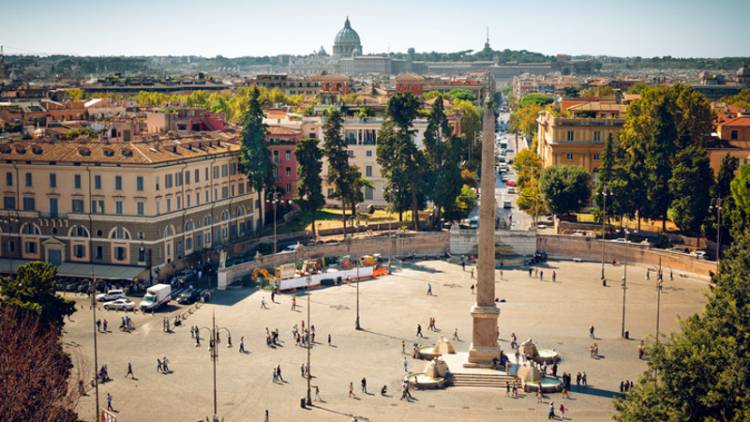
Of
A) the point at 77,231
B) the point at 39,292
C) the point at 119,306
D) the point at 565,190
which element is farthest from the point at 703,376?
the point at 565,190

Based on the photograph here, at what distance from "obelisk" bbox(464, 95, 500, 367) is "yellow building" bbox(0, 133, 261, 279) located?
2641 centimetres

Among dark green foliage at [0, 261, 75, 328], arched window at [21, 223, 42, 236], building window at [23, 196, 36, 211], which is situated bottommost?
arched window at [21, 223, 42, 236]

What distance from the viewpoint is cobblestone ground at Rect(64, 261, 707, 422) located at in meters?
46.2

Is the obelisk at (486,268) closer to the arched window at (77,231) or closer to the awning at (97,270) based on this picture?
the awning at (97,270)

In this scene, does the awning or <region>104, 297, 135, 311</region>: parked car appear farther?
the awning

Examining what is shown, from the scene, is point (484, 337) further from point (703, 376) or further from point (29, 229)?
point (29, 229)

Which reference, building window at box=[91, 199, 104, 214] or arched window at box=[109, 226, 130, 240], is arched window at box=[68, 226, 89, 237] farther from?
arched window at box=[109, 226, 130, 240]

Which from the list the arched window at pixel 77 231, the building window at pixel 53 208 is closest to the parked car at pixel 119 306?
the arched window at pixel 77 231

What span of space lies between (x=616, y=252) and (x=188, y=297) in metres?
31.2

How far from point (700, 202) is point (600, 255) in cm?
789

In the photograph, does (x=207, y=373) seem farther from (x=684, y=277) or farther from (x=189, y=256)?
(x=684, y=277)

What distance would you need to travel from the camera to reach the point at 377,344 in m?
56.2

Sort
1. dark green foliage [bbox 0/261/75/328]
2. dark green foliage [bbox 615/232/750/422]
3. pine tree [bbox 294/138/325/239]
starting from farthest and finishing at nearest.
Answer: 1. pine tree [bbox 294/138/325/239]
2. dark green foliage [bbox 0/261/75/328]
3. dark green foliage [bbox 615/232/750/422]

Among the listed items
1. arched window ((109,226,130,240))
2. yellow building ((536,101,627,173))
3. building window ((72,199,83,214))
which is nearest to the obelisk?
arched window ((109,226,130,240))
